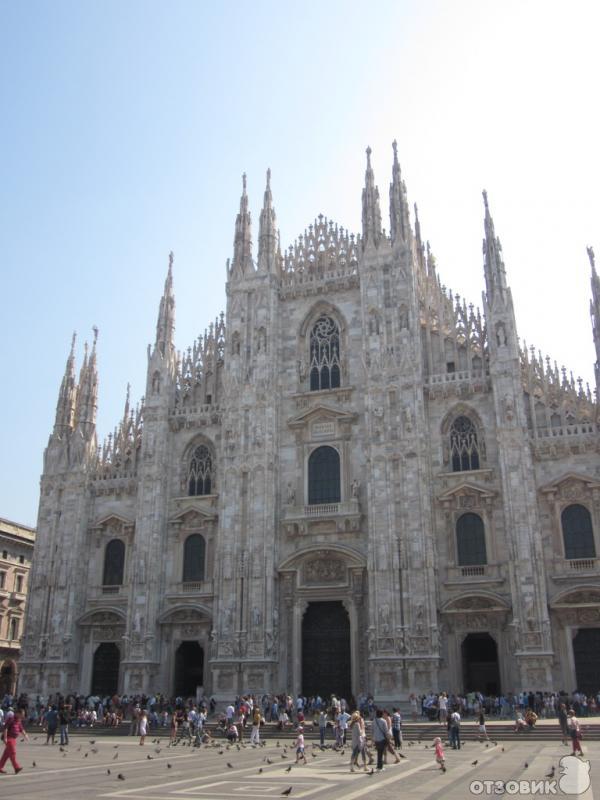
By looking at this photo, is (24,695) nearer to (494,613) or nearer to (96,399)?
(96,399)

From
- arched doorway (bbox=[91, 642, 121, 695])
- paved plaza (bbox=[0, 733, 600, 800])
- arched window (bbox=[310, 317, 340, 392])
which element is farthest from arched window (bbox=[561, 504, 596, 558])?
arched doorway (bbox=[91, 642, 121, 695])

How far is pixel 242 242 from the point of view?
137ft

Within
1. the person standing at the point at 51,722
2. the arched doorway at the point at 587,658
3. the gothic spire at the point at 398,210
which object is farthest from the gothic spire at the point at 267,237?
the person standing at the point at 51,722

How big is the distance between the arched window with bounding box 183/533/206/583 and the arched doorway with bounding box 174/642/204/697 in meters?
3.07

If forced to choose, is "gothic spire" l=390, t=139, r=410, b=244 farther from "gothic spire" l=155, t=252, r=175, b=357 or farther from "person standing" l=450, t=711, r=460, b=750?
"person standing" l=450, t=711, r=460, b=750

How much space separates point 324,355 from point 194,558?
1171 centimetres

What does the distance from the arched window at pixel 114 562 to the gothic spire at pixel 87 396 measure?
610 centimetres

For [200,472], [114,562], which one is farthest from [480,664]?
[114,562]

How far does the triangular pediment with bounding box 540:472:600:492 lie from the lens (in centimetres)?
3138

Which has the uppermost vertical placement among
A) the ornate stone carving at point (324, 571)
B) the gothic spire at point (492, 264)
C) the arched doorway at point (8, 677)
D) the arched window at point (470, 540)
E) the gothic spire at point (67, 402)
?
the gothic spire at point (492, 264)

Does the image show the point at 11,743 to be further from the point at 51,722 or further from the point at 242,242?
the point at 242,242

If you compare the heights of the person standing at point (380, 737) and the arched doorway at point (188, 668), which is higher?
the arched doorway at point (188, 668)

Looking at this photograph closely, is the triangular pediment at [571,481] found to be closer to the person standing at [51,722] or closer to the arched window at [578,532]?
the arched window at [578,532]

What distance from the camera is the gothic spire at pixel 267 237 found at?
4069 centimetres
